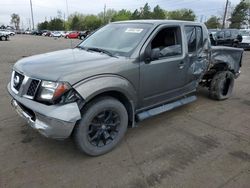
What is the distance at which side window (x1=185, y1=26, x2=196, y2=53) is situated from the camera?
4.34 m

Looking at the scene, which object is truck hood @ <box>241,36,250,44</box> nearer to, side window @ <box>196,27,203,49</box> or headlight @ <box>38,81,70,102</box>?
side window @ <box>196,27,203,49</box>

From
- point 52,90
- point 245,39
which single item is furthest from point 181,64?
point 245,39

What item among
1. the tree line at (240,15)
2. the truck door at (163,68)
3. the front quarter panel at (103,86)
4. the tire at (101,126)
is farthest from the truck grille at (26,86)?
the tree line at (240,15)

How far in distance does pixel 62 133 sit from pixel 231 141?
2.63 m

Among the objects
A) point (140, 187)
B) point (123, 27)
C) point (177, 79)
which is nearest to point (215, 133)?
point (177, 79)

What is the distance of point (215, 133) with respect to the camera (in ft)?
13.4

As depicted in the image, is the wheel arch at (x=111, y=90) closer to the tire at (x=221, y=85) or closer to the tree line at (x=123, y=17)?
the tire at (x=221, y=85)

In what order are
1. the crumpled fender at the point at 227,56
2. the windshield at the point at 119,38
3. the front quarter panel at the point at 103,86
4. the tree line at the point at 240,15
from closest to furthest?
1. the front quarter panel at the point at 103,86
2. the windshield at the point at 119,38
3. the crumpled fender at the point at 227,56
4. the tree line at the point at 240,15

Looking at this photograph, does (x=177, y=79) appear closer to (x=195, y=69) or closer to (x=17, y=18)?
(x=195, y=69)

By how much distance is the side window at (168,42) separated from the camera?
3.79 m

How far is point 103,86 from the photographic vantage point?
302 centimetres

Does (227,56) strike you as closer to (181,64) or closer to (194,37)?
(194,37)

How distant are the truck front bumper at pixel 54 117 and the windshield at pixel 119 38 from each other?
1.19 metres

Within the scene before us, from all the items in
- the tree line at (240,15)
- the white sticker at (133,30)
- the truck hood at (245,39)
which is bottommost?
the truck hood at (245,39)
